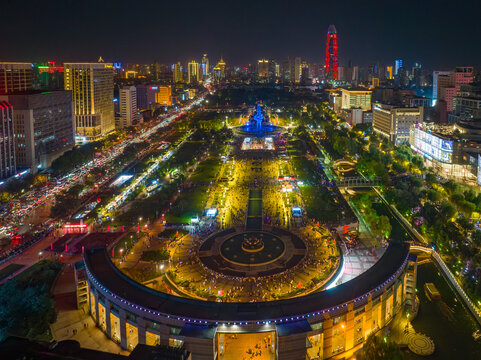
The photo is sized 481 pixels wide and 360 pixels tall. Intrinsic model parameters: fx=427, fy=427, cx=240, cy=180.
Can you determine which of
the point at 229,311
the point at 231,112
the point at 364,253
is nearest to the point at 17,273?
the point at 229,311

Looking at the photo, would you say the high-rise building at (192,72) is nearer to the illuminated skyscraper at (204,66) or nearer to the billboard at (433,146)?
the illuminated skyscraper at (204,66)

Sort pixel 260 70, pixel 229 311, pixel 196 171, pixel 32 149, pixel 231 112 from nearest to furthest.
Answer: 1. pixel 229 311
2. pixel 32 149
3. pixel 196 171
4. pixel 231 112
5. pixel 260 70

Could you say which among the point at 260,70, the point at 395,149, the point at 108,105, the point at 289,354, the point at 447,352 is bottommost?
the point at 447,352

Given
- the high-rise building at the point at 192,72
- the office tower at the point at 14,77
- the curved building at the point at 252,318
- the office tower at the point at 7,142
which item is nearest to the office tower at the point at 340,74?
the high-rise building at the point at 192,72

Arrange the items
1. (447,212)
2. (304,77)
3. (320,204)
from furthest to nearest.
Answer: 1. (304,77)
2. (320,204)
3. (447,212)

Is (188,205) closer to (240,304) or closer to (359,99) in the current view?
(240,304)

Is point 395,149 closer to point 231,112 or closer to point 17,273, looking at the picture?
point 17,273

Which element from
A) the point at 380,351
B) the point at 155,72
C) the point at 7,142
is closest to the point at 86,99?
the point at 7,142
